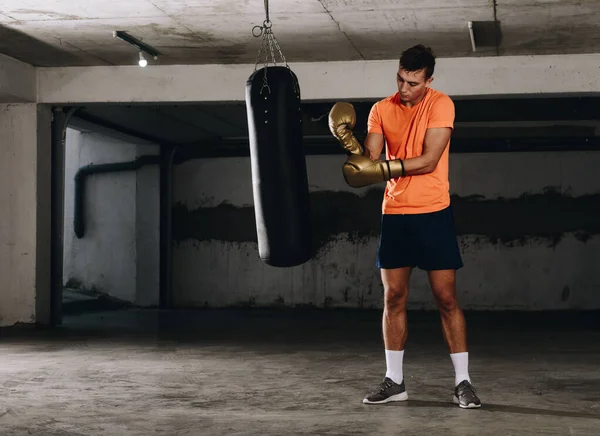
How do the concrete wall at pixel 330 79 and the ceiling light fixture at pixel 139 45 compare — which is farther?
the concrete wall at pixel 330 79

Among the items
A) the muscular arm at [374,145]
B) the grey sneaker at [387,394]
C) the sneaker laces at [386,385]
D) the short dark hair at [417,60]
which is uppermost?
the short dark hair at [417,60]

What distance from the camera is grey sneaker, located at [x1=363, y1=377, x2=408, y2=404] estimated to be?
144 inches

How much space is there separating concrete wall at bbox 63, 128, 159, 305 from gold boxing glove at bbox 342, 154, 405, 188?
832 centimetres

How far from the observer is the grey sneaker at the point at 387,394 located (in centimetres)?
365

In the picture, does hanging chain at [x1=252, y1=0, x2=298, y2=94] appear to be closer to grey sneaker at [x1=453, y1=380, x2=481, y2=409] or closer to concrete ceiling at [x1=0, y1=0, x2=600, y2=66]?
concrete ceiling at [x1=0, y1=0, x2=600, y2=66]

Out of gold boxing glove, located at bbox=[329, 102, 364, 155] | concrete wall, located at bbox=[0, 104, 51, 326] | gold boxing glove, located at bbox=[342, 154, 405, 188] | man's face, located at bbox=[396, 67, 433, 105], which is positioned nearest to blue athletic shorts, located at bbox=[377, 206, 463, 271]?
gold boxing glove, located at bbox=[342, 154, 405, 188]

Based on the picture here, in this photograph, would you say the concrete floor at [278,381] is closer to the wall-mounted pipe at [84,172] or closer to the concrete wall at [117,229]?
the concrete wall at [117,229]

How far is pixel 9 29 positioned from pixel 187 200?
564 cm

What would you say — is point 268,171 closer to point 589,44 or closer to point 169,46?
point 169,46

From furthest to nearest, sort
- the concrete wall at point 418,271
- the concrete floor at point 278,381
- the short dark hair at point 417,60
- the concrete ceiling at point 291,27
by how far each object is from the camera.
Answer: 1. the concrete wall at point 418,271
2. the concrete ceiling at point 291,27
3. the short dark hair at point 417,60
4. the concrete floor at point 278,381

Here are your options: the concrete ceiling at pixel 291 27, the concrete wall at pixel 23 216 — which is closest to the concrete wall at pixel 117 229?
the concrete wall at pixel 23 216

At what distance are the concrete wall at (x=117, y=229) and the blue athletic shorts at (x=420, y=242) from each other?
8296 mm

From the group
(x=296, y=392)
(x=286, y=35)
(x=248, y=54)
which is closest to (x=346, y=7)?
(x=286, y=35)

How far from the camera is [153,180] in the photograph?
11.6 metres
